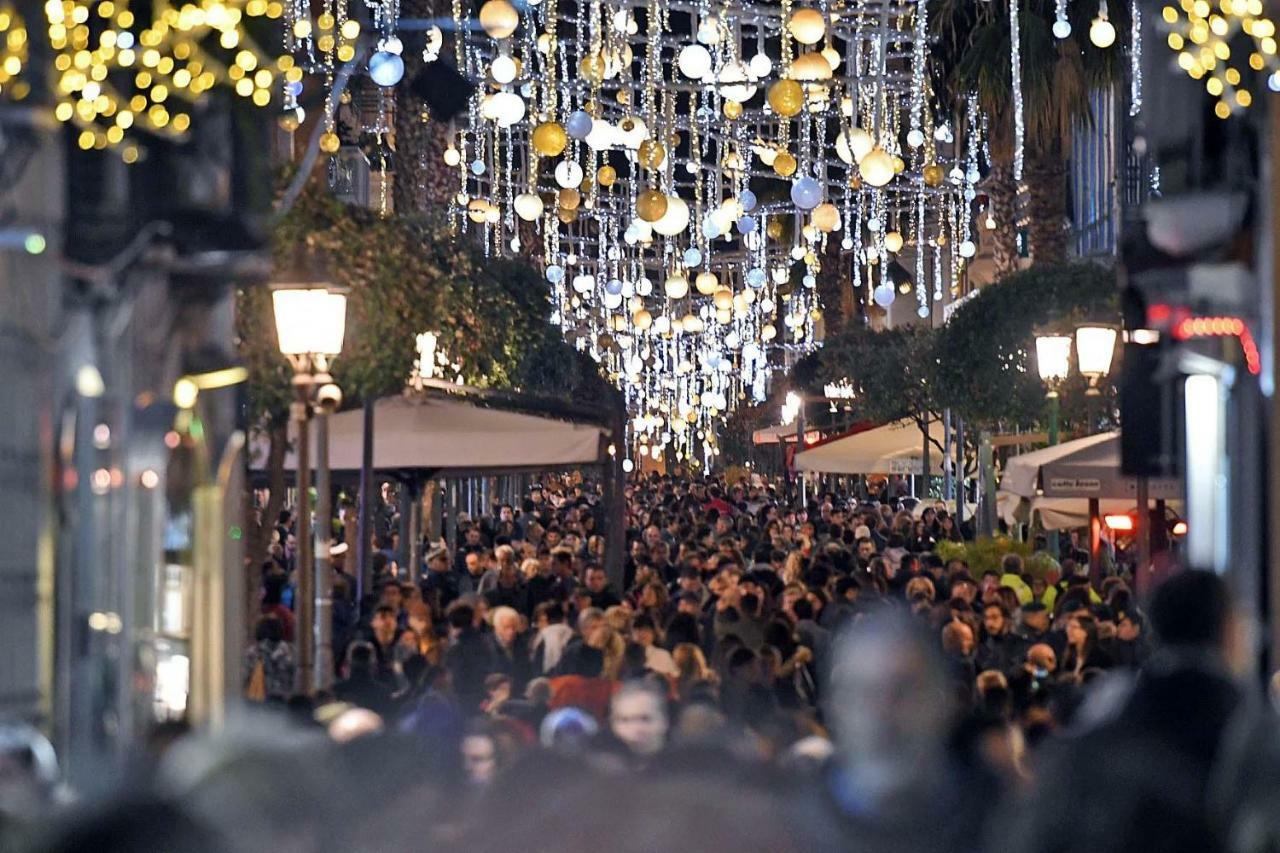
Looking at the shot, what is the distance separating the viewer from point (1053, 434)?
22.6 metres

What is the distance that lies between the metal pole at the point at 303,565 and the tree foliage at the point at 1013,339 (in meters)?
13.3

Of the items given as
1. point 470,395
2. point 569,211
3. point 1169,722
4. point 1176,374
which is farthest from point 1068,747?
point 470,395

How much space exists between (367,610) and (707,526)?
18.0 meters

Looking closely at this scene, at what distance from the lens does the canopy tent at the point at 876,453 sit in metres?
41.1

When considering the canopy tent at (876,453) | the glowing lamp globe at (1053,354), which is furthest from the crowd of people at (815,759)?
the canopy tent at (876,453)

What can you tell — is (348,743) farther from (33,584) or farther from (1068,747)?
(1068,747)

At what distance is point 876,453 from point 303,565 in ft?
98.4

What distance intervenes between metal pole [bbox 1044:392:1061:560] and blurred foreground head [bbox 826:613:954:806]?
15094 mm

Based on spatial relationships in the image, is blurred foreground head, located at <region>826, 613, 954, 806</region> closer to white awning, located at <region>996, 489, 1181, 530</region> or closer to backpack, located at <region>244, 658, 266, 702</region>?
backpack, located at <region>244, 658, 266, 702</region>

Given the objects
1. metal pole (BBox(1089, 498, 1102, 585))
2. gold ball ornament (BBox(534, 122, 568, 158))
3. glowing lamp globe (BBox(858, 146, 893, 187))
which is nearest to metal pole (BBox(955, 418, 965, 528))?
metal pole (BBox(1089, 498, 1102, 585))

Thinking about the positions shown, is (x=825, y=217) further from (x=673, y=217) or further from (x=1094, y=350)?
(x=1094, y=350)

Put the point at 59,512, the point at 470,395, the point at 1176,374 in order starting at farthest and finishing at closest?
1. the point at 470,395
2. the point at 1176,374
3. the point at 59,512

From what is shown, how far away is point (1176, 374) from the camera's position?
870 centimetres

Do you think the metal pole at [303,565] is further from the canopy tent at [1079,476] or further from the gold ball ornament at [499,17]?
the canopy tent at [1079,476]
